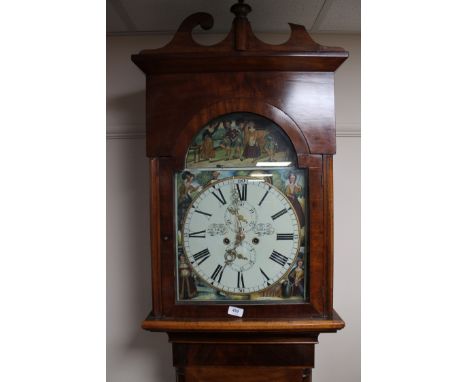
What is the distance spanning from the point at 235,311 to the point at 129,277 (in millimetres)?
587

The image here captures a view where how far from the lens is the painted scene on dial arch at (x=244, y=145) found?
1.04m

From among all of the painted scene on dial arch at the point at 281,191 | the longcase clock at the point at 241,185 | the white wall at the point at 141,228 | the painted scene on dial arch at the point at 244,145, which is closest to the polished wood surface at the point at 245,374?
the longcase clock at the point at 241,185

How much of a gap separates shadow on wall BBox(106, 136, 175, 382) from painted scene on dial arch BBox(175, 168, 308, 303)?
0.43m

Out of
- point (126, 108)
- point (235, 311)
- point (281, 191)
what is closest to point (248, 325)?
point (235, 311)

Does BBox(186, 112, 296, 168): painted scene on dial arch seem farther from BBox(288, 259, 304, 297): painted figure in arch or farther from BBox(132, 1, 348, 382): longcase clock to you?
BBox(288, 259, 304, 297): painted figure in arch

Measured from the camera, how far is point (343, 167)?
1446 mm

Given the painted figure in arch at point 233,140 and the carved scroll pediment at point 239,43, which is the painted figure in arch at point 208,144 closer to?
the painted figure in arch at point 233,140

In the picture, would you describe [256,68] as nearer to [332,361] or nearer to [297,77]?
[297,77]

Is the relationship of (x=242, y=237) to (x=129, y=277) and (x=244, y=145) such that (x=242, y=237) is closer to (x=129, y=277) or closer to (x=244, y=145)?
(x=244, y=145)

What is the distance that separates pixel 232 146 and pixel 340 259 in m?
0.71

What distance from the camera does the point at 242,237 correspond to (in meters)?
1.04

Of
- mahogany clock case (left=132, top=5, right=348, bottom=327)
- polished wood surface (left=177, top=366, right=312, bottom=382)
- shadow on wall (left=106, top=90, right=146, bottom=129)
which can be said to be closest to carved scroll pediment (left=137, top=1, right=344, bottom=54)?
mahogany clock case (left=132, top=5, right=348, bottom=327)

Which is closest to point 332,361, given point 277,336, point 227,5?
point 277,336

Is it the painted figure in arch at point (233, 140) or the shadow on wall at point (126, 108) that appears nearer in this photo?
the painted figure in arch at point (233, 140)
